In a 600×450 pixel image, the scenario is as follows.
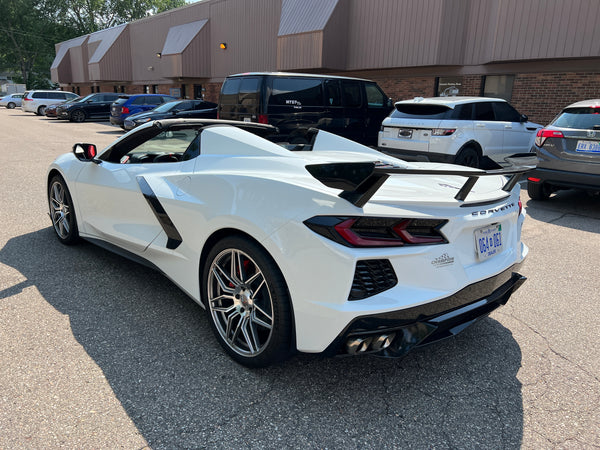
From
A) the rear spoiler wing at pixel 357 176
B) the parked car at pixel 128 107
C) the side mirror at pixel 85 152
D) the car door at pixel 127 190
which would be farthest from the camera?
the parked car at pixel 128 107

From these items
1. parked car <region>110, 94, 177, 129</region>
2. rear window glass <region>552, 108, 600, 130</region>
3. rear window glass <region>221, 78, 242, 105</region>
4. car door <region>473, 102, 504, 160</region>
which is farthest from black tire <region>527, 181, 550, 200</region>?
parked car <region>110, 94, 177, 129</region>

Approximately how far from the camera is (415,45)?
14.9 metres

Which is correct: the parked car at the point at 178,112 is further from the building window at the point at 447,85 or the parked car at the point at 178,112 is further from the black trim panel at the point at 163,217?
the black trim panel at the point at 163,217

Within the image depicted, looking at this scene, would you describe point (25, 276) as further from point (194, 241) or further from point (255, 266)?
point (255, 266)

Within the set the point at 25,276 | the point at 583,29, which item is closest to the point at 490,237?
the point at 25,276

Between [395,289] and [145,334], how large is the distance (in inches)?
70.3

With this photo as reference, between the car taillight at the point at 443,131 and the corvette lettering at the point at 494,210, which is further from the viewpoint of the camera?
the car taillight at the point at 443,131

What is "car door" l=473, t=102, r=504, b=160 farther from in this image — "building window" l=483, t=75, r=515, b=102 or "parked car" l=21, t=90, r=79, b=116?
"parked car" l=21, t=90, r=79, b=116

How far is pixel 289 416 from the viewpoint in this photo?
88.9 inches

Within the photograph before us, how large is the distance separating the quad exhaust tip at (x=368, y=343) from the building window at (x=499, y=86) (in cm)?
1419

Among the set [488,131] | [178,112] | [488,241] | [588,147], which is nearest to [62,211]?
[488,241]

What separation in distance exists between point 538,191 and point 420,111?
8.49 feet

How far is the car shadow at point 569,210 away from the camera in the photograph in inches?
247

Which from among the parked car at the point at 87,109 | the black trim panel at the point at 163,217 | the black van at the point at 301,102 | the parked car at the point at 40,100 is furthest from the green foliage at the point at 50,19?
the black trim panel at the point at 163,217
